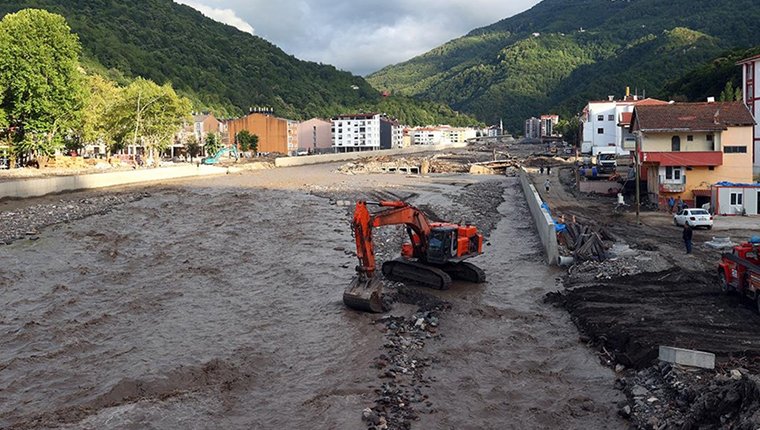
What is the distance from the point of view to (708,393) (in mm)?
10312

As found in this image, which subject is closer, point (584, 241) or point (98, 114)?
point (584, 241)

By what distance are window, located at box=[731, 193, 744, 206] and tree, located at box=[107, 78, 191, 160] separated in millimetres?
63034

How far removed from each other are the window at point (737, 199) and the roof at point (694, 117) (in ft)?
18.4

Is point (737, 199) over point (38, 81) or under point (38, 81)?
under

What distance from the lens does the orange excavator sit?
18.6 metres

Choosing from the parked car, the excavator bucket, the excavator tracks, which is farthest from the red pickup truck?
the parked car

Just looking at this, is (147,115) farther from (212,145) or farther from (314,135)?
(314,135)

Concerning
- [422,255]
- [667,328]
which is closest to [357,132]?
[422,255]

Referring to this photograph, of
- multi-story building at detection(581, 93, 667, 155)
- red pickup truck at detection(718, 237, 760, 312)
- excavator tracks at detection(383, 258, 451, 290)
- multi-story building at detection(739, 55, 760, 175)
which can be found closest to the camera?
red pickup truck at detection(718, 237, 760, 312)

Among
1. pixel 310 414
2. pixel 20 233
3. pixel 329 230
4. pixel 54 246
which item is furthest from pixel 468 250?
pixel 20 233

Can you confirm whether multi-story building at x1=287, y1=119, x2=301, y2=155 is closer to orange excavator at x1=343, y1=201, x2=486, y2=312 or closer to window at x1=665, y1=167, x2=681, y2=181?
window at x1=665, y1=167, x2=681, y2=181

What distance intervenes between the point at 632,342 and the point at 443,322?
202 inches

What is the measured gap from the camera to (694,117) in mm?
41375

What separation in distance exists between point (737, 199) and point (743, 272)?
862 inches
